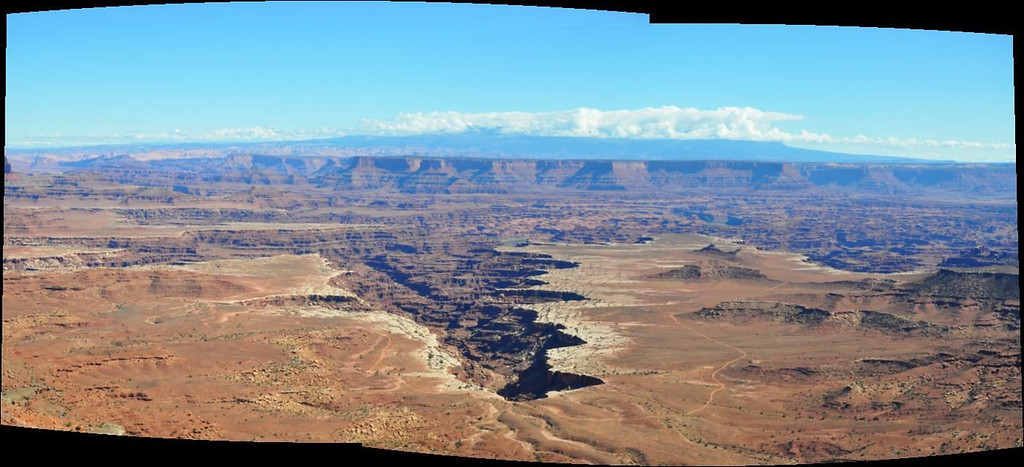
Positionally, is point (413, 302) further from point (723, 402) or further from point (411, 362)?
point (723, 402)

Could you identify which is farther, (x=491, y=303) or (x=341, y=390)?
(x=491, y=303)

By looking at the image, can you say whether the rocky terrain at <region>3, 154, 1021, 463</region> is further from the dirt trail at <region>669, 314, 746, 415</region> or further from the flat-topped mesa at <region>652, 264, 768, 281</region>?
the flat-topped mesa at <region>652, 264, 768, 281</region>

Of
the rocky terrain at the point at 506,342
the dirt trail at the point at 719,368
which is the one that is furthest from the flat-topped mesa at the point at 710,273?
→ the dirt trail at the point at 719,368

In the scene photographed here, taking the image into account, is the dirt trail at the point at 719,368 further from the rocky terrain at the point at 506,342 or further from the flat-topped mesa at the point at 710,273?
the flat-topped mesa at the point at 710,273

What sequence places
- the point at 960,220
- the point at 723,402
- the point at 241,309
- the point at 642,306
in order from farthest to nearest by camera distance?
the point at 960,220
the point at 642,306
the point at 241,309
the point at 723,402

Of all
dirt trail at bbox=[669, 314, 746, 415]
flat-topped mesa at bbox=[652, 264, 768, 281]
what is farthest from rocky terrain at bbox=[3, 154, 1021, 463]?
flat-topped mesa at bbox=[652, 264, 768, 281]

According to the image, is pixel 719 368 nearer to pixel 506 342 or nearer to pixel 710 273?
pixel 506 342

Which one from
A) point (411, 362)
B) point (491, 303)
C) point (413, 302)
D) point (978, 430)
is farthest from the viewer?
point (413, 302)

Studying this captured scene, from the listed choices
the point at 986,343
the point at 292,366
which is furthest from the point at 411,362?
the point at 986,343
